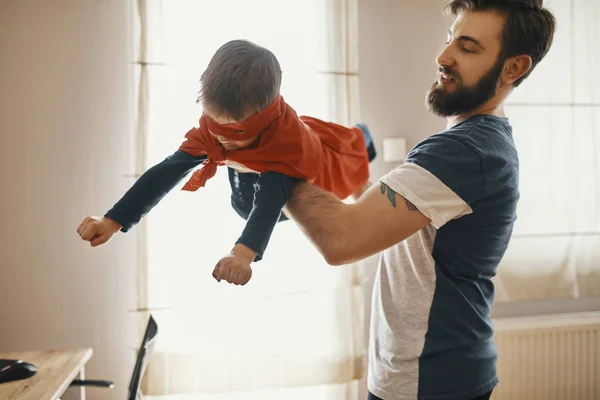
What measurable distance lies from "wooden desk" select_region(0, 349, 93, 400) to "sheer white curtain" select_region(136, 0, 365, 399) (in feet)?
1.43

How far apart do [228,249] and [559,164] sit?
1818 mm

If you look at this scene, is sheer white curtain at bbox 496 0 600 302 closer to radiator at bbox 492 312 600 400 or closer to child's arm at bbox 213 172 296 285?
radiator at bbox 492 312 600 400

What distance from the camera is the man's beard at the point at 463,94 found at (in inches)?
47.6

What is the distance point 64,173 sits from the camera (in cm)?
240

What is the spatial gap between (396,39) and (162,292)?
1651mm

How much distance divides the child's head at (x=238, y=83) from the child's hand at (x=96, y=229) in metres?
0.30

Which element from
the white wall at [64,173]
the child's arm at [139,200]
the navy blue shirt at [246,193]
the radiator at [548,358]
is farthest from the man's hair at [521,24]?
the radiator at [548,358]

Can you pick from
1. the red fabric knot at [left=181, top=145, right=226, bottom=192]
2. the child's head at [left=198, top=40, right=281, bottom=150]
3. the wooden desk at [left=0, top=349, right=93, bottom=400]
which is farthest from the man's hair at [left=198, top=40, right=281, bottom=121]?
the wooden desk at [left=0, top=349, right=93, bottom=400]

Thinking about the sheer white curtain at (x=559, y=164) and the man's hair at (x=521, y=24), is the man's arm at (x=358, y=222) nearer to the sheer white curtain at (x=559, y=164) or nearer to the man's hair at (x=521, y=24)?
the man's hair at (x=521, y=24)

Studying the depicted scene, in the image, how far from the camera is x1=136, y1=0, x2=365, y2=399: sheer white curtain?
2.37 meters

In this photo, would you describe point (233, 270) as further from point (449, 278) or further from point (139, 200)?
point (449, 278)

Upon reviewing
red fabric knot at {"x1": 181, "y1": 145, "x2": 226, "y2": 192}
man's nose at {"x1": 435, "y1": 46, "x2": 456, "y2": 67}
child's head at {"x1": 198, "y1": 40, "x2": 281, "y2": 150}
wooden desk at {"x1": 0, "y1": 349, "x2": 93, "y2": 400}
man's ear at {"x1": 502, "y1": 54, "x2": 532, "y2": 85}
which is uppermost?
man's nose at {"x1": 435, "y1": 46, "x2": 456, "y2": 67}

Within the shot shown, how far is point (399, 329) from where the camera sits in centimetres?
124

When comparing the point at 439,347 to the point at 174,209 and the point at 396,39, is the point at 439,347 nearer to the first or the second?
the point at 174,209
